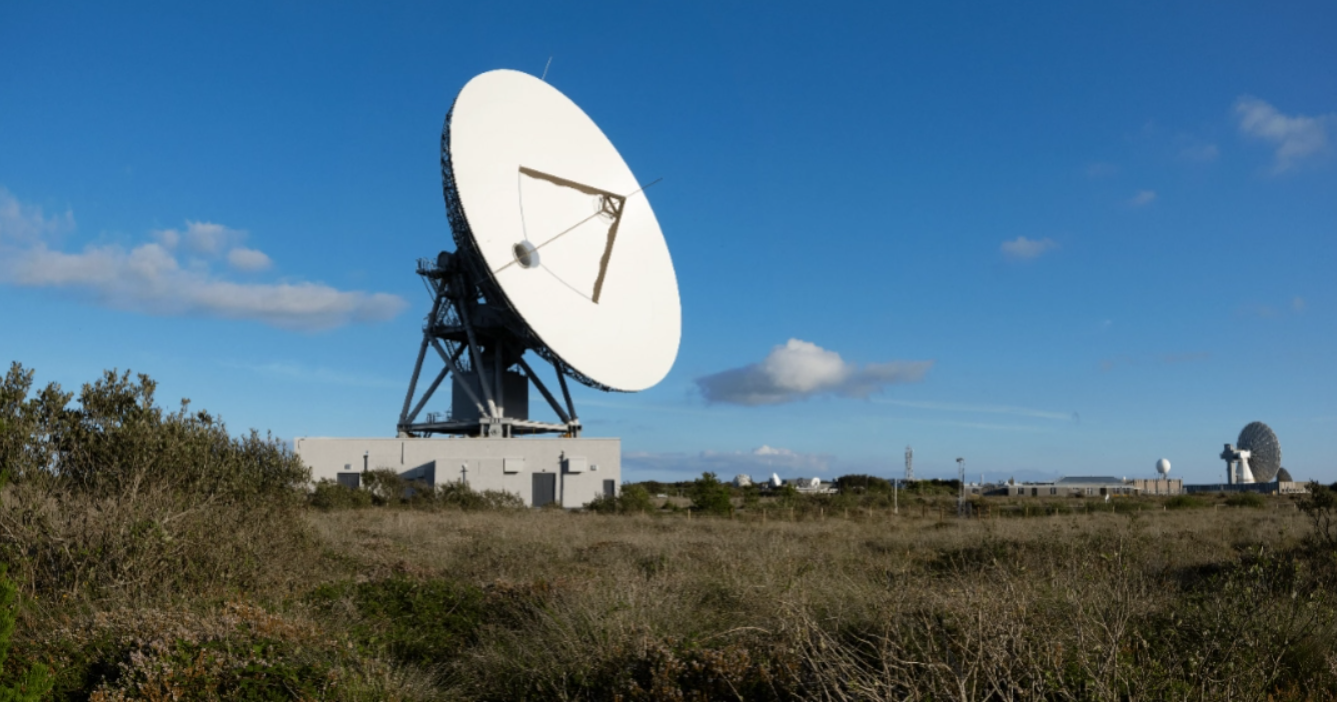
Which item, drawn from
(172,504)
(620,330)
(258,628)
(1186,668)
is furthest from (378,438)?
(1186,668)

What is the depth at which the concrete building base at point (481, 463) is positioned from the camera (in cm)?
4381

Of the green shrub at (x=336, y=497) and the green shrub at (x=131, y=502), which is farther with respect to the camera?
the green shrub at (x=336, y=497)

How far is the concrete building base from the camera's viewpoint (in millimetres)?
43812

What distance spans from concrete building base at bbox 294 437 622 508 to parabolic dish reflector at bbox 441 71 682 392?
29.3 feet

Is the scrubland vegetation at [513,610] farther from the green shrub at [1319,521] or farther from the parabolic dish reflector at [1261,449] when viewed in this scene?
the parabolic dish reflector at [1261,449]

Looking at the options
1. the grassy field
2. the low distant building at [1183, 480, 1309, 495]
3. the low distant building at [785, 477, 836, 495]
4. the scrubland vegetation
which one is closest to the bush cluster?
the scrubland vegetation

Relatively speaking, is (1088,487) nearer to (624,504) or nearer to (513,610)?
(624,504)

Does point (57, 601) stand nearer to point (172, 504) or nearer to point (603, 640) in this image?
point (172, 504)

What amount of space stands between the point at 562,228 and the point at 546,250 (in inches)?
48.7

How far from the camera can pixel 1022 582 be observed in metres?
8.39

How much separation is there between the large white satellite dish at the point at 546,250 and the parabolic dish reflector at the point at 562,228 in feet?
0.16

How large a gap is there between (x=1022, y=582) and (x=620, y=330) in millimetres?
29957

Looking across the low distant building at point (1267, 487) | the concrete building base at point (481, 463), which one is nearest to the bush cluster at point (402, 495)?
the concrete building base at point (481, 463)

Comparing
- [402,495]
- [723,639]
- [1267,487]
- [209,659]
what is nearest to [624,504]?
[402,495]
